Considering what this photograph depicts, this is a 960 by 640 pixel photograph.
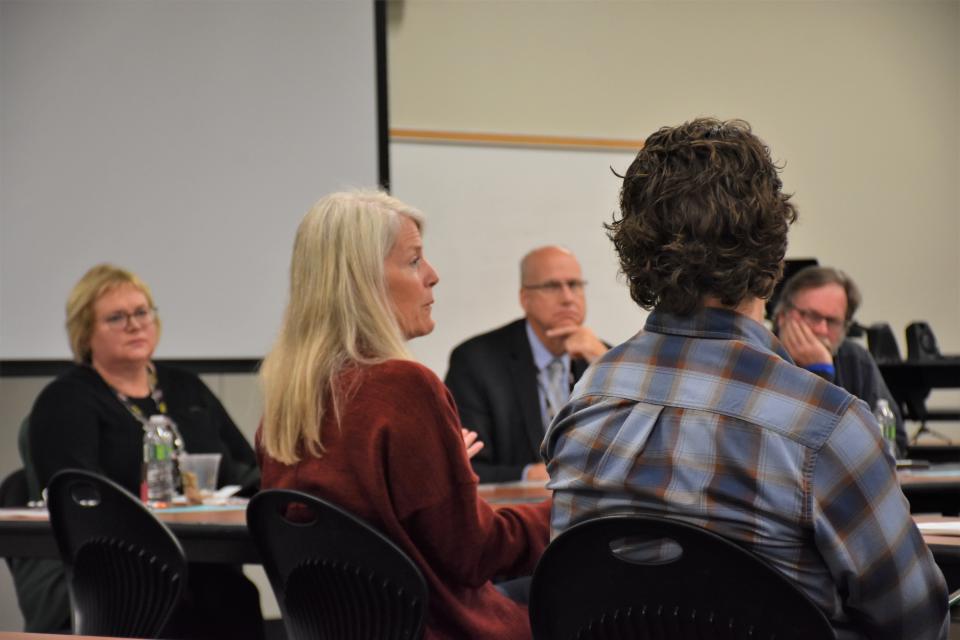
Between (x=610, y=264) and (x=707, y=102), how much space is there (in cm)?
99


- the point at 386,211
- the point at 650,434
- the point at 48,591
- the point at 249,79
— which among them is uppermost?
the point at 249,79

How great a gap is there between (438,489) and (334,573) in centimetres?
20

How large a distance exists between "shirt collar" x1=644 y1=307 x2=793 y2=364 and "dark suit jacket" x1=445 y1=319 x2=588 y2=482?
2.33 metres

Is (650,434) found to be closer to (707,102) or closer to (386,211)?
(386,211)

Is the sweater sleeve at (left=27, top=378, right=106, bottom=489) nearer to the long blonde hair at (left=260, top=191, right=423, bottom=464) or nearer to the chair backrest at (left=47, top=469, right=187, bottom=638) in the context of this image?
the chair backrest at (left=47, top=469, right=187, bottom=638)

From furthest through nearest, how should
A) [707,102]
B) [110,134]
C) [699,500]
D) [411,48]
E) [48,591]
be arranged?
1. [707,102]
2. [411,48]
3. [110,134]
4. [48,591]
5. [699,500]

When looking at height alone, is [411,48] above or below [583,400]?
above

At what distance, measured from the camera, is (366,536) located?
1.71 metres

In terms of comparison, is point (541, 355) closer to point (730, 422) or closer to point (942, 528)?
point (942, 528)

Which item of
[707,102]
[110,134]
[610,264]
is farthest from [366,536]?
[707,102]

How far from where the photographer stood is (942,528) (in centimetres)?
190

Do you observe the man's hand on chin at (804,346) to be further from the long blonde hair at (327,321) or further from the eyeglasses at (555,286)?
the long blonde hair at (327,321)

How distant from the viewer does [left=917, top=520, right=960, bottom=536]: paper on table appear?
186cm

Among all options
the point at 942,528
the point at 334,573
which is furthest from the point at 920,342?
the point at 334,573
